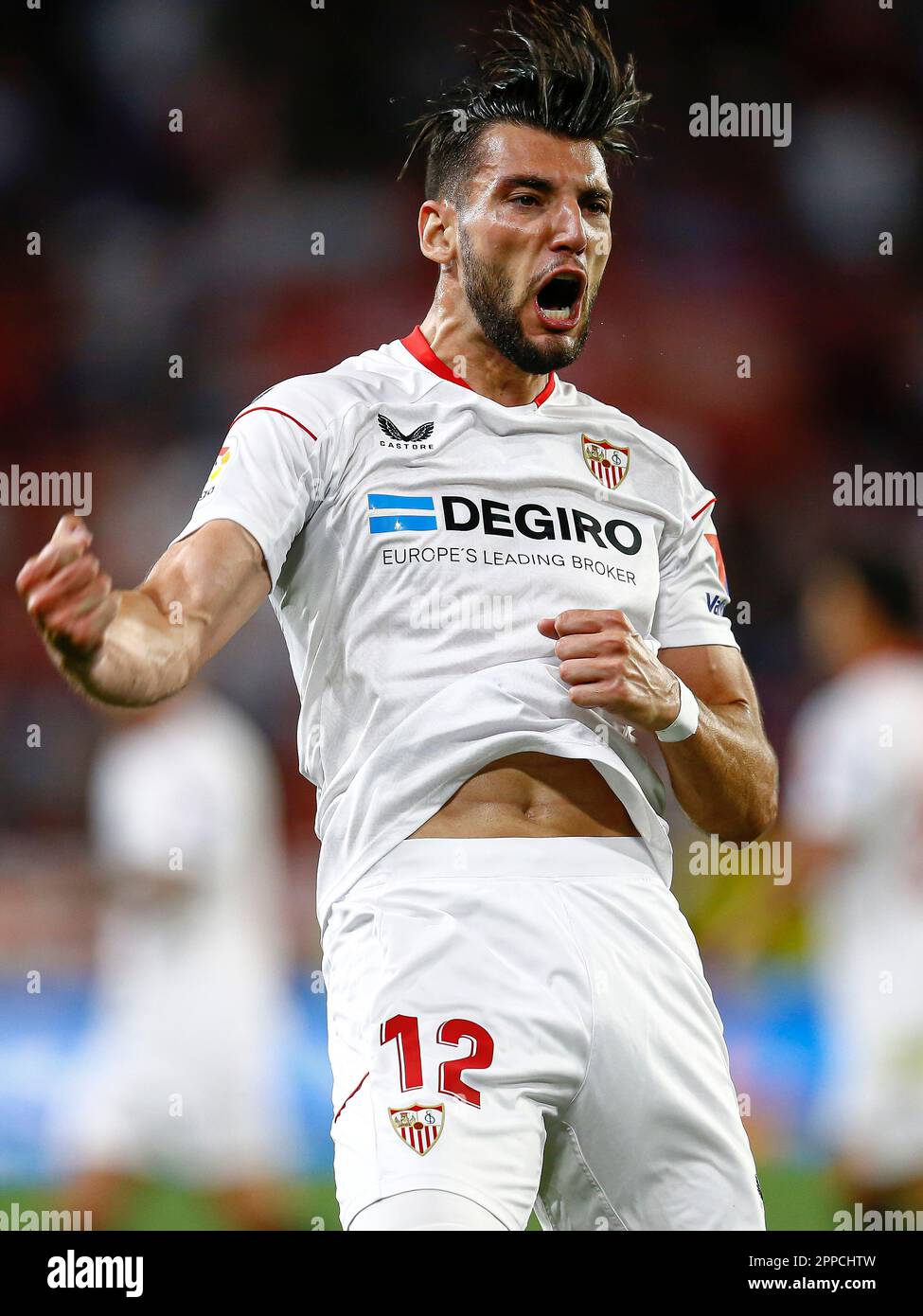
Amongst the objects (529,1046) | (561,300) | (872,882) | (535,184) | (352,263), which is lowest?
(529,1046)

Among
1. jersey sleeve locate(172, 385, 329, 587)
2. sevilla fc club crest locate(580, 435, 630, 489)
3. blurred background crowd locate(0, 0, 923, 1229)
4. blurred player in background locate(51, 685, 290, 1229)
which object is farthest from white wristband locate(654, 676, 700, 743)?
blurred background crowd locate(0, 0, 923, 1229)

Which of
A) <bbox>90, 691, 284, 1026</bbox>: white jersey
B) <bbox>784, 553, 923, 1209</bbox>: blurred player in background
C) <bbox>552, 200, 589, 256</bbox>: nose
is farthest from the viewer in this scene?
<bbox>90, 691, 284, 1026</bbox>: white jersey

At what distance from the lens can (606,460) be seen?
2.87m

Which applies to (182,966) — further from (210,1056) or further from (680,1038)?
(680,1038)

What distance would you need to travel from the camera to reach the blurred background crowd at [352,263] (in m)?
8.50

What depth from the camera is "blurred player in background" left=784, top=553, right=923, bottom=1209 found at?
5188 millimetres

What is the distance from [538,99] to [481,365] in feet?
1.72

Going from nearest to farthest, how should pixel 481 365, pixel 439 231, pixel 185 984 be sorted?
1. pixel 481 365
2. pixel 439 231
3. pixel 185 984

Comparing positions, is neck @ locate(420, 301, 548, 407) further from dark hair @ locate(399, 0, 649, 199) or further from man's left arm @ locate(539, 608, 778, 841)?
man's left arm @ locate(539, 608, 778, 841)

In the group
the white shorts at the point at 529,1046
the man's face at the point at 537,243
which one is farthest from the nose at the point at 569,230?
the white shorts at the point at 529,1046

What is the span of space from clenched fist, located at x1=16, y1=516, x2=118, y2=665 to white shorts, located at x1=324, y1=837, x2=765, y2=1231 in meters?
0.67

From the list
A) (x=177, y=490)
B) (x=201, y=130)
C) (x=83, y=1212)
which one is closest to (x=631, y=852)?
(x=83, y=1212)

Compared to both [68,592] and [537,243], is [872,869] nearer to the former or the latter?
[537,243]

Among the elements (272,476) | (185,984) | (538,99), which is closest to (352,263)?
(185,984)
